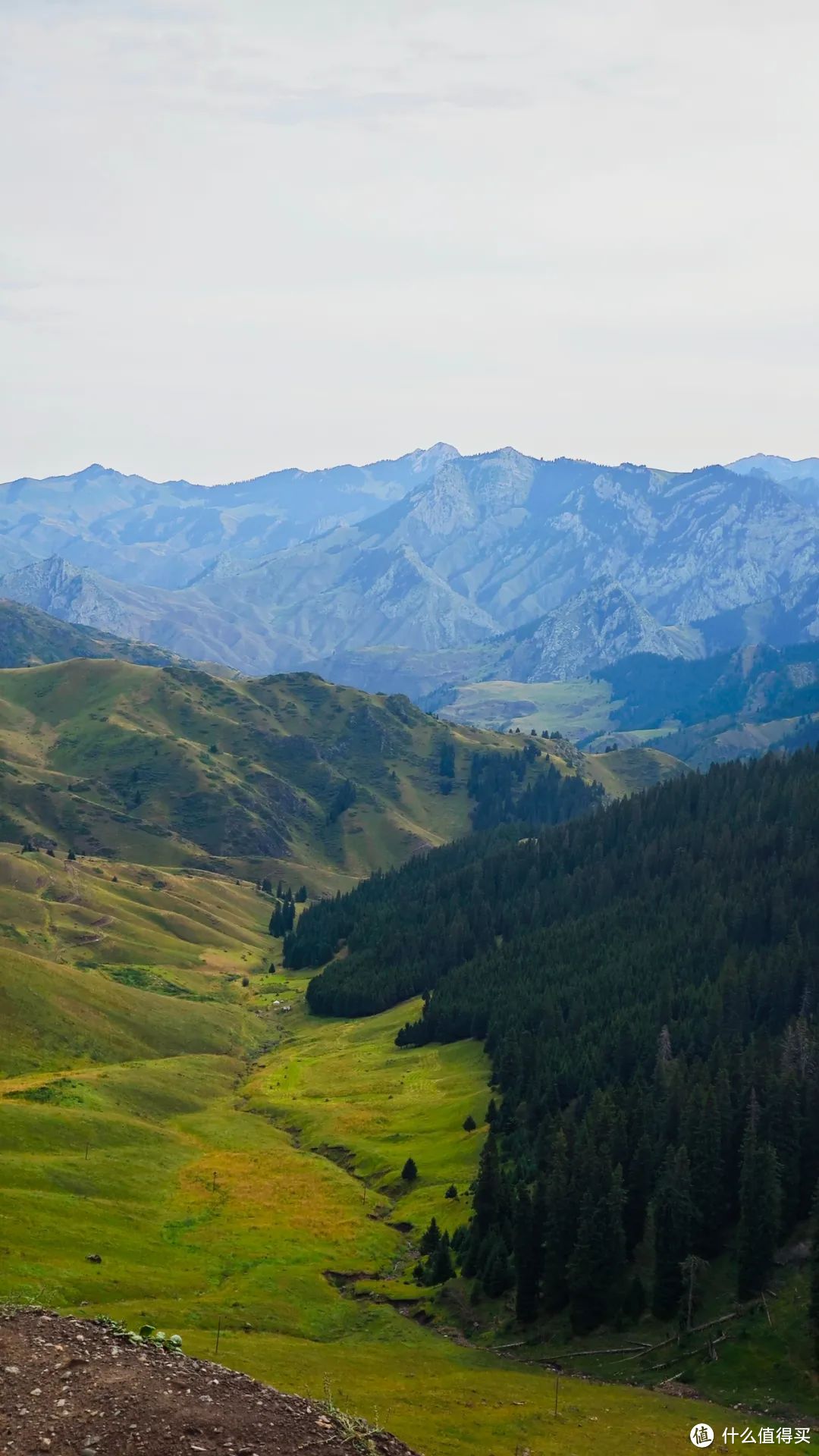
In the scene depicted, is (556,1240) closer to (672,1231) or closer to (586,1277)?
(586,1277)

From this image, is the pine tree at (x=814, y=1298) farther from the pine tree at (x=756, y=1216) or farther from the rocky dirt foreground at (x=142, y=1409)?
the rocky dirt foreground at (x=142, y=1409)

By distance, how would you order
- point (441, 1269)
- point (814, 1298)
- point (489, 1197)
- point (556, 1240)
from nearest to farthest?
point (814, 1298)
point (556, 1240)
point (441, 1269)
point (489, 1197)

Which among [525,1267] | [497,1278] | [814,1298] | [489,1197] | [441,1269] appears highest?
[814,1298]

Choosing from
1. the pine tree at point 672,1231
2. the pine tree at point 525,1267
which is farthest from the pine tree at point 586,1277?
the pine tree at point 672,1231

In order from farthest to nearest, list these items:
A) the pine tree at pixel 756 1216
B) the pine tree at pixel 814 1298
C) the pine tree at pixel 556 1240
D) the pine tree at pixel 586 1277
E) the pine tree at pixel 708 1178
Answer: the pine tree at pixel 708 1178
the pine tree at pixel 556 1240
the pine tree at pixel 586 1277
the pine tree at pixel 756 1216
the pine tree at pixel 814 1298

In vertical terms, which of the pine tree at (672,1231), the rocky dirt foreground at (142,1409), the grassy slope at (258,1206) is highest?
the rocky dirt foreground at (142,1409)

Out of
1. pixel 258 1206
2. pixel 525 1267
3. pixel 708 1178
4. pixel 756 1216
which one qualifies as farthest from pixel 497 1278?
pixel 258 1206

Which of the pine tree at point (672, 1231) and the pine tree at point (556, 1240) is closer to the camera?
the pine tree at point (672, 1231)
